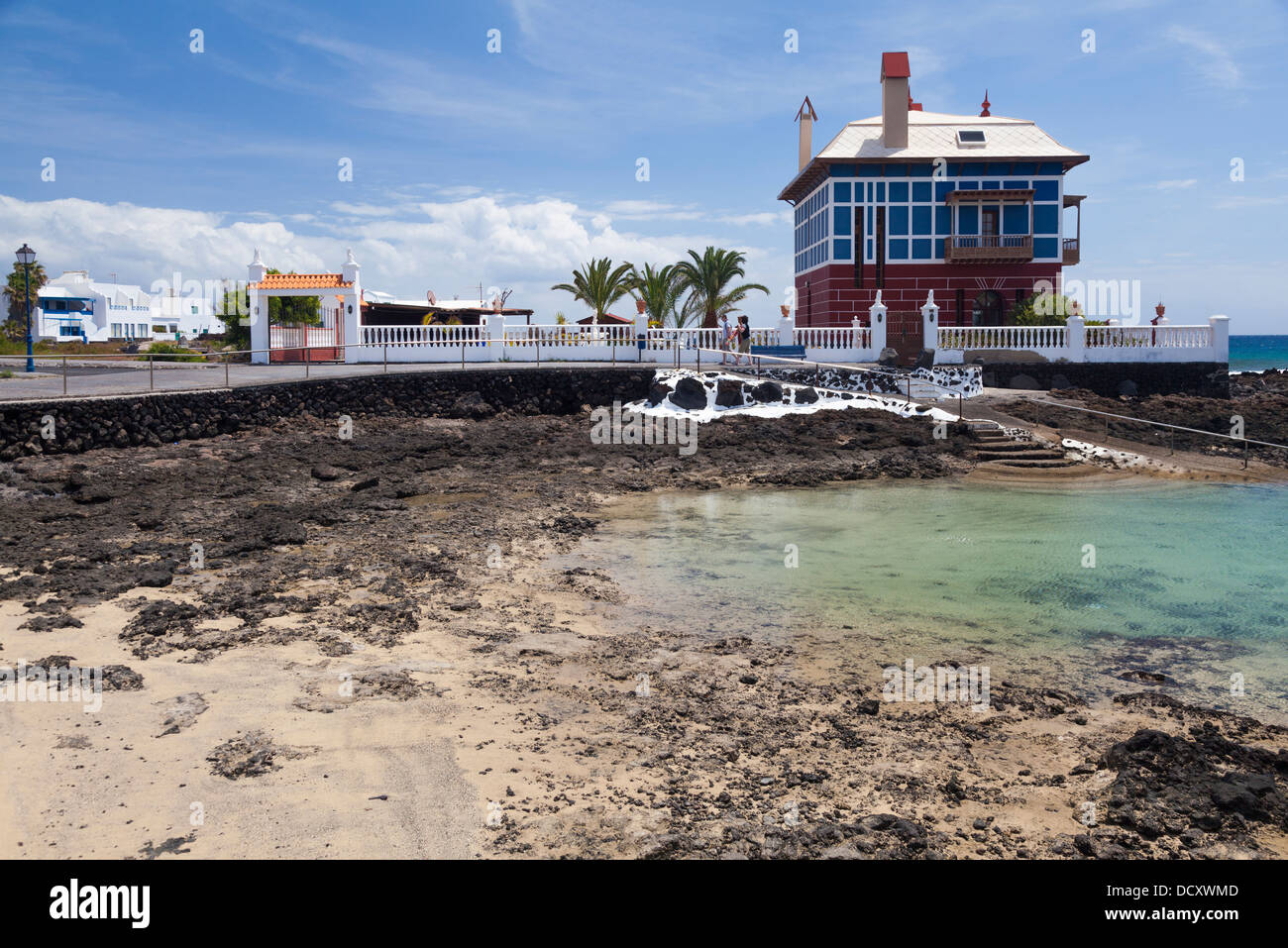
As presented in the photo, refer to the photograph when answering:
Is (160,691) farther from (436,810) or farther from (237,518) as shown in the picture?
(237,518)

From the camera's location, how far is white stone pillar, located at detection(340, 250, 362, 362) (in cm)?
3300

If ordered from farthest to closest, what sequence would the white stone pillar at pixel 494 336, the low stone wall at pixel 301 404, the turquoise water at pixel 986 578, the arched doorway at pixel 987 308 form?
the arched doorway at pixel 987 308 < the white stone pillar at pixel 494 336 < the low stone wall at pixel 301 404 < the turquoise water at pixel 986 578

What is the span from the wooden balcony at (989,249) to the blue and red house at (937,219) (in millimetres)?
40

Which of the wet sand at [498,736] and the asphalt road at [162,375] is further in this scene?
the asphalt road at [162,375]

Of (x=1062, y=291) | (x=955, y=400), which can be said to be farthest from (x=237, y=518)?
(x=1062, y=291)

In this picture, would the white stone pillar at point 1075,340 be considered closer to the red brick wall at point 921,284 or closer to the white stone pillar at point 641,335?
the red brick wall at point 921,284

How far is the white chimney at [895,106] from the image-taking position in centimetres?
3916

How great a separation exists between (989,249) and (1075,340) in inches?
325

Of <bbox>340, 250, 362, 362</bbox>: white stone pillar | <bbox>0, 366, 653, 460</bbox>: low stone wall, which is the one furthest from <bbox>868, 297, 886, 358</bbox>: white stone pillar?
<bbox>340, 250, 362, 362</bbox>: white stone pillar

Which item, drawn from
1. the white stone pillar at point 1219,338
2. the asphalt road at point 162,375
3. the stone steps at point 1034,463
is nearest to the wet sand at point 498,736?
the asphalt road at point 162,375

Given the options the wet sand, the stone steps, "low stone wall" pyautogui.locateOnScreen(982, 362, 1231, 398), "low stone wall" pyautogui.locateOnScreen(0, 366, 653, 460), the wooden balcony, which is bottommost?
the wet sand

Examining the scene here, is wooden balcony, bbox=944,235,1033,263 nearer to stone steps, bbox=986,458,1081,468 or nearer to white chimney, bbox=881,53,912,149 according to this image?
white chimney, bbox=881,53,912,149

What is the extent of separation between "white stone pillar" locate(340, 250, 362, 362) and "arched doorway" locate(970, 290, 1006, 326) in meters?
24.6
